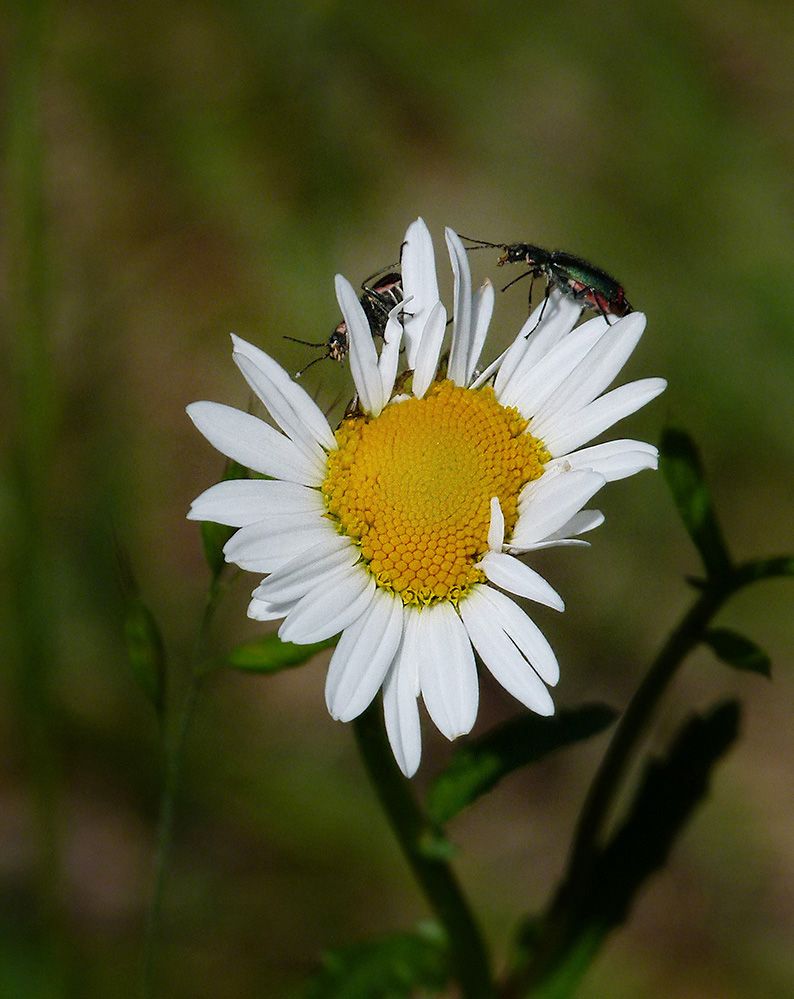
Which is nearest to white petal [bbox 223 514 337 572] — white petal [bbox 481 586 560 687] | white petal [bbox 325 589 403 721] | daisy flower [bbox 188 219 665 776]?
daisy flower [bbox 188 219 665 776]

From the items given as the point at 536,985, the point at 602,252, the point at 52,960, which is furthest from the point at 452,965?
the point at 602,252

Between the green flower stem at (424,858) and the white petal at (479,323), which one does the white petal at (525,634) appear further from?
the white petal at (479,323)

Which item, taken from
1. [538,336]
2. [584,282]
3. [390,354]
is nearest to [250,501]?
[390,354]

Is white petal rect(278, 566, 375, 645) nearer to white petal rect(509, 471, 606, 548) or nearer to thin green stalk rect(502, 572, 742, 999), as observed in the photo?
white petal rect(509, 471, 606, 548)

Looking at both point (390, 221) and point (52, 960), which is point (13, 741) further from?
point (390, 221)

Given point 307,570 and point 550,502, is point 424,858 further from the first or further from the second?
point 550,502

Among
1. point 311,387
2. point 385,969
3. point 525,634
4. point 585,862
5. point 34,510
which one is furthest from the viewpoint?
point 311,387
